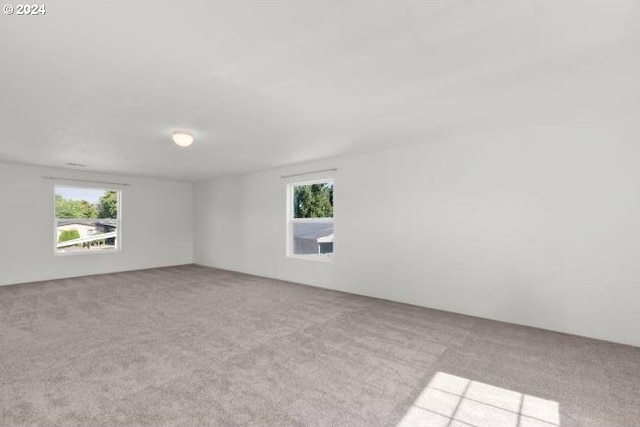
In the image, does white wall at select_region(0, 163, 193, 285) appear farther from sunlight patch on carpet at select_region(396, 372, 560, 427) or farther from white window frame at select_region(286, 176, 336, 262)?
sunlight patch on carpet at select_region(396, 372, 560, 427)

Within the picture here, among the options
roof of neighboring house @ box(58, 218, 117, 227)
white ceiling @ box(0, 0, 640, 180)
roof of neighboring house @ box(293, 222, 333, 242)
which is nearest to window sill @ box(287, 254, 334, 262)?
roof of neighboring house @ box(293, 222, 333, 242)

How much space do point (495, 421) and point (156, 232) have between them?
7.37 m

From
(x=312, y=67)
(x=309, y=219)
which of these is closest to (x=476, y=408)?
(x=312, y=67)

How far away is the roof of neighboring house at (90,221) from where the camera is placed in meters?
6.06

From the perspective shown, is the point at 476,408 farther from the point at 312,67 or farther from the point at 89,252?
the point at 89,252

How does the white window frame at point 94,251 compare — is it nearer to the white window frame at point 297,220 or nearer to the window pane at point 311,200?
the white window frame at point 297,220

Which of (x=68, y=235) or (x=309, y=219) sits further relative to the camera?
(x=68, y=235)

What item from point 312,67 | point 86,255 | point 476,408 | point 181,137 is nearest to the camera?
point 476,408

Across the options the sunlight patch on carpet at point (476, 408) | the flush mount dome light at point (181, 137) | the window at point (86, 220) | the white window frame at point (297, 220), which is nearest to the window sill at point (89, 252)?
the window at point (86, 220)

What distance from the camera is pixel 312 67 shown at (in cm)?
210

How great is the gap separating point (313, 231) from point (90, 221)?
4.66 meters

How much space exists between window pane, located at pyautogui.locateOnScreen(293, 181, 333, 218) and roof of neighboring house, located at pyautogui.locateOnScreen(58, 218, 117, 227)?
4.06m

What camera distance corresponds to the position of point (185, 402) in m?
1.96

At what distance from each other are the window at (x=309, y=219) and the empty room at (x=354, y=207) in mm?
88
